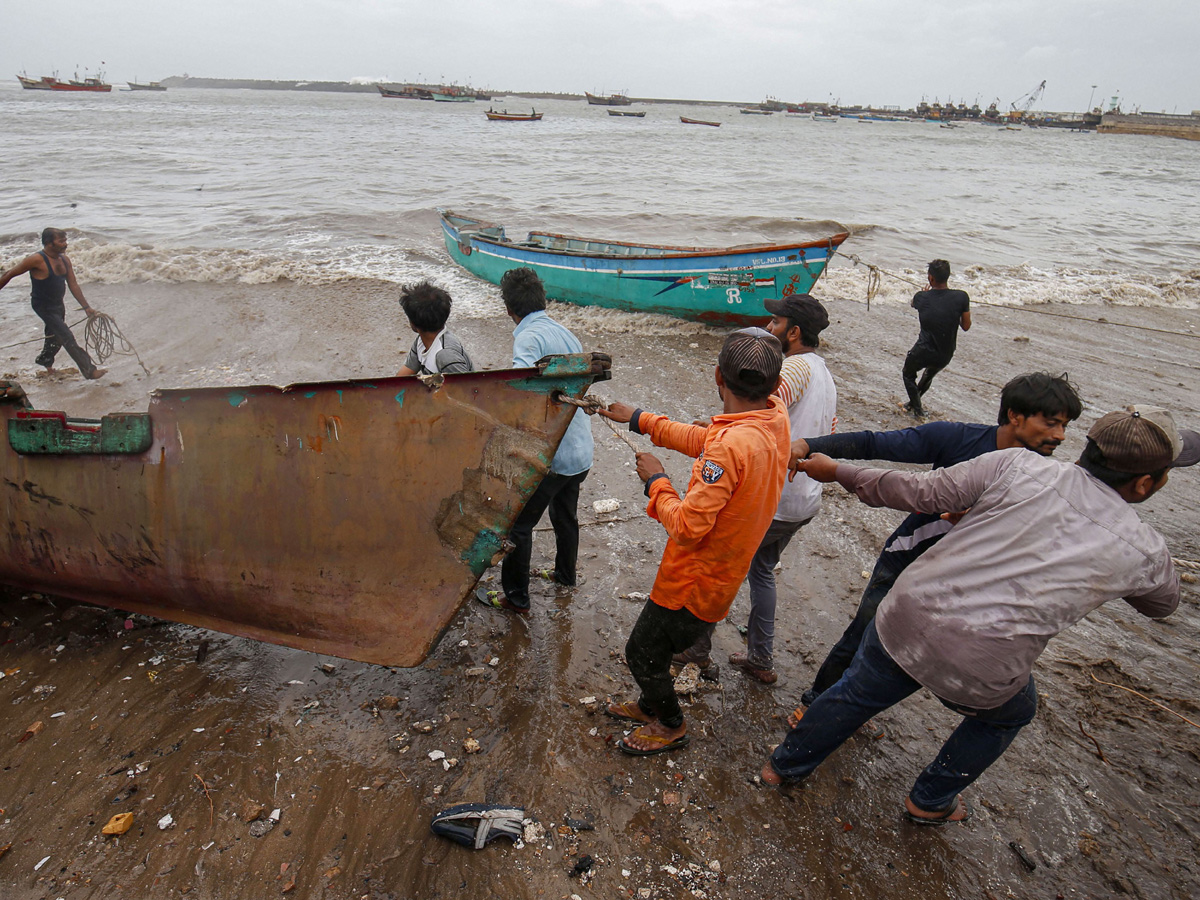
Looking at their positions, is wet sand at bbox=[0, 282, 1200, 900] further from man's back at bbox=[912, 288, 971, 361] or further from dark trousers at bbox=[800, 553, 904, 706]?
man's back at bbox=[912, 288, 971, 361]

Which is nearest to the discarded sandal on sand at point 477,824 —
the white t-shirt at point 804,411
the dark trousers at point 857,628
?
the dark trousers at point 857,628

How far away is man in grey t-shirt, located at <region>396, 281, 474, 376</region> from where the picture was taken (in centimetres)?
305

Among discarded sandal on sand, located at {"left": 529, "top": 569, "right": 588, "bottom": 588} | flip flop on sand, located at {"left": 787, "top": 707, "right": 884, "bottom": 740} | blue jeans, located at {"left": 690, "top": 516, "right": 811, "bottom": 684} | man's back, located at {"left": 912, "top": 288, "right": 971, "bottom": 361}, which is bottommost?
discarded sandal on sand, located at {"left": 529, "top": 569, "right": 588, "bottom": 588}

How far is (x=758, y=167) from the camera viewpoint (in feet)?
103

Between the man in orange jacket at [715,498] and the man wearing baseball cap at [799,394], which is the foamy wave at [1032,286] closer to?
the man wearing baseball cap at [799,394]

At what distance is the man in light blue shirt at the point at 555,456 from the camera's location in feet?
9.87

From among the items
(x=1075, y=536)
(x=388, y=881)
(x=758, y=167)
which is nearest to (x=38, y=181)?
(x=388, y=881)

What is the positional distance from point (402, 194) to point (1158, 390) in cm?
1980

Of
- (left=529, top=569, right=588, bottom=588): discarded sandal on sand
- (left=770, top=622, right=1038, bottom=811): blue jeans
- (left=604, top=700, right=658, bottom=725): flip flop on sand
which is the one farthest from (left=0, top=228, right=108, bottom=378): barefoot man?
(left=770, top=622, right=1038, bottom=811): blue jeans

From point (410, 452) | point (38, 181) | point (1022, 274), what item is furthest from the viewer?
point (38, 181)

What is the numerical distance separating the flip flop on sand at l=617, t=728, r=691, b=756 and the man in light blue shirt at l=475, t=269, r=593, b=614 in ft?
3.37

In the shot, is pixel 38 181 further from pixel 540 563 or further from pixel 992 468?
pixel 992 468

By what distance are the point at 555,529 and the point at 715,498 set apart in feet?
5.54

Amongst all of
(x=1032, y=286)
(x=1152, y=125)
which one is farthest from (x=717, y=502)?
(x=1152, y=125)
